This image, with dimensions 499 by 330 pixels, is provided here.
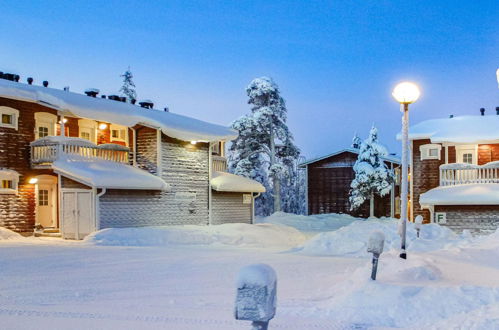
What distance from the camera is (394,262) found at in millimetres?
10148

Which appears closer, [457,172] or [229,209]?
[457,172]

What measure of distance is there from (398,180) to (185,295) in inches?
1428

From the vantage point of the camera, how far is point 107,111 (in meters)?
25.3

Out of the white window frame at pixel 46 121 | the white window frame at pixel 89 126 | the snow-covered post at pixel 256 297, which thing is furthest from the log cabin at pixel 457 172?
the snow-covered post at pixel 256 297

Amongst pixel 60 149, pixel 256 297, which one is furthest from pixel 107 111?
pixel 256 297

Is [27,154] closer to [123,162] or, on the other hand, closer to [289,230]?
[123,162]

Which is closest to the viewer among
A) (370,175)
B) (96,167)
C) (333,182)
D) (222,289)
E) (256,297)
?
(256,297)

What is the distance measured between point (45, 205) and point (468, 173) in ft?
65.2

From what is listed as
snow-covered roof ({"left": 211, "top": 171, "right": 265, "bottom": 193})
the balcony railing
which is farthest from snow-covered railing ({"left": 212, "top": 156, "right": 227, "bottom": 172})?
the balcony railing

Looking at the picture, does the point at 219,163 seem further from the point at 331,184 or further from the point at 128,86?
the point at 128,86

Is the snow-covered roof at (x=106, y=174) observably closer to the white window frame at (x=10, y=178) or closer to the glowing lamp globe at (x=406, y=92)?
the white window frame at (x=10, y=178)

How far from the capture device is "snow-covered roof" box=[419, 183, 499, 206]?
24484 mm

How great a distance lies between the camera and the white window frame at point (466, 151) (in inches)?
1071

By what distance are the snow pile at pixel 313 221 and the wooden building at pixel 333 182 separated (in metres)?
1.11
